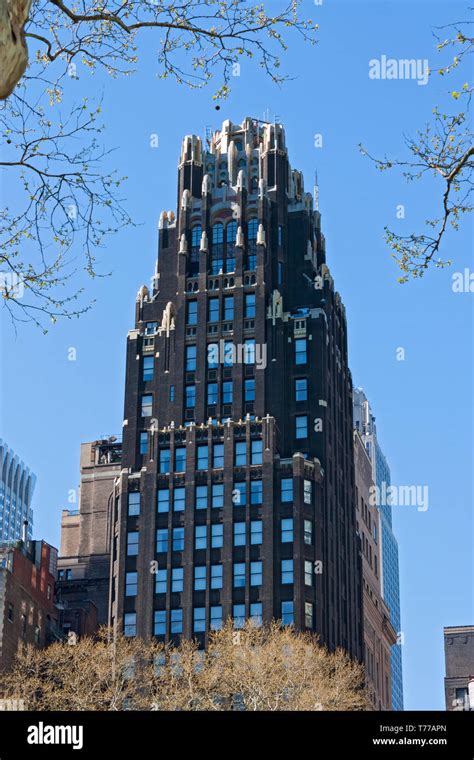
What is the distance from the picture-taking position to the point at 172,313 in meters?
139

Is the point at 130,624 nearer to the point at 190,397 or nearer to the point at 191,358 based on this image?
the point at 190,397

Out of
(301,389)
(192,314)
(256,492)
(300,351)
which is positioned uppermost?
(192,314)

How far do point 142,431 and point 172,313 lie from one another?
12.0 m

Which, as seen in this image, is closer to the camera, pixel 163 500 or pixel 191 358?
pixel 163 500

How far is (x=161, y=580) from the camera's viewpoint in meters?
124

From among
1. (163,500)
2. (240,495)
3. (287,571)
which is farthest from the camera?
(163,500)

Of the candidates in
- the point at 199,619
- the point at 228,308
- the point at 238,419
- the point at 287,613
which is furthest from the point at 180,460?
the point at 287,613

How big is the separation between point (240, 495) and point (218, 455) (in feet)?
15.7

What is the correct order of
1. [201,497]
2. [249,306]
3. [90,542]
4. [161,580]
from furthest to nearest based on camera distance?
[90,542], [249,306], [201,497], [161,580]
